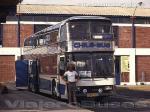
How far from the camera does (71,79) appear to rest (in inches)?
917

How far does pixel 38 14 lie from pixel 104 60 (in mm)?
26626

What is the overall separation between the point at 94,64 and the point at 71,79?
2050mm

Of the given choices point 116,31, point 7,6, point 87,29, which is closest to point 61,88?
point 87,29

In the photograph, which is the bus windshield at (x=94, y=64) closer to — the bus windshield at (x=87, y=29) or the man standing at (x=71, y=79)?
the bus windshield at (x=87, y=29)

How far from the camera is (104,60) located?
25.1 metres

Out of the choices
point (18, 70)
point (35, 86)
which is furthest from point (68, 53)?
point (18, 70)

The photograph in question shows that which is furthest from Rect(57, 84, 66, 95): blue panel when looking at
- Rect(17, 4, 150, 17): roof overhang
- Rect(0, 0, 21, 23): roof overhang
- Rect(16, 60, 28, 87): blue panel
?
Rect(17, 4, 150, 17): roof overhang

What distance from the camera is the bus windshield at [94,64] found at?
81.1 feet

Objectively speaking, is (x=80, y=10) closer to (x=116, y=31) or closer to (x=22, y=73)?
(x=116, y=31)

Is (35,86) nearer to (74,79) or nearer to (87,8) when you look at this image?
(74,79)

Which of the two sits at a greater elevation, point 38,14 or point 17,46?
point 38,14

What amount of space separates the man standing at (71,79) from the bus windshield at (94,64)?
45.9 inches

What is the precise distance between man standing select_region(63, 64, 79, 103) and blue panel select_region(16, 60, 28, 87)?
15030 millimetres

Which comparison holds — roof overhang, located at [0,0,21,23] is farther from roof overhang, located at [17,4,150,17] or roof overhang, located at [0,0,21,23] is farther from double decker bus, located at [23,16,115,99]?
roof overhang, located at [17,4,150,17]
